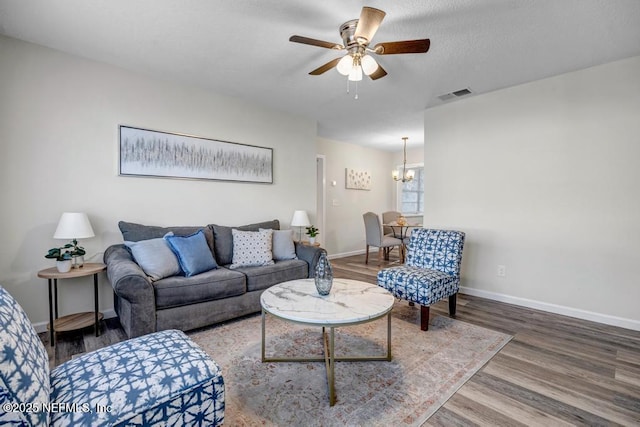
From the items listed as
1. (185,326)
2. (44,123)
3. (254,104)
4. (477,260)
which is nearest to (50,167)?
(44,123)

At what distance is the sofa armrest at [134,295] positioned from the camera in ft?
7.01

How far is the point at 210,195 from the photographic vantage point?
11.5 feet

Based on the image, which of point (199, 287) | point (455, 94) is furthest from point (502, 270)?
point (199, 287)

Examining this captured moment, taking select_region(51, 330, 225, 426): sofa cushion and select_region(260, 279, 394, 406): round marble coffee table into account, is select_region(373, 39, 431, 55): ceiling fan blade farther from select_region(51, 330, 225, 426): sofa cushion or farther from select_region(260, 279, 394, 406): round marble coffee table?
select_region(51, 330, 225, 426): sofa cushion

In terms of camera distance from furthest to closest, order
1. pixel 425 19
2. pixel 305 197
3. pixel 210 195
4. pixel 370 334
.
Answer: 1. pixel 305 197
2. pixel 210 195
3. pixel 370 334
4. pixel 425 19

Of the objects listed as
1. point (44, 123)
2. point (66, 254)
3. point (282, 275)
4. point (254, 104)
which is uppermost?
point (254, 104)

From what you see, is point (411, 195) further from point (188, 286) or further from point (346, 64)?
point (188, 286)

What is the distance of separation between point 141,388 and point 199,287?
150cm

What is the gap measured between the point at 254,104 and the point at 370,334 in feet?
10.2

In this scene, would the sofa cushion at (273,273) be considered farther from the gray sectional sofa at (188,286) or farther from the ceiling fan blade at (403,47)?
the ceiling fan blade at (403,47)

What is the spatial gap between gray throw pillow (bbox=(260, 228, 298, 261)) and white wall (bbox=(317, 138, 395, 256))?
2.28 m

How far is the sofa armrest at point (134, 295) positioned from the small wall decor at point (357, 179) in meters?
4.58

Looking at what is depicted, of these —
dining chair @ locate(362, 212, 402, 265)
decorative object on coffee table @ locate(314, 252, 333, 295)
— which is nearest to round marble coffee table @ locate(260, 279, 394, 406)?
decorative object on coffee table @ locate(314, 252, 333, 295)

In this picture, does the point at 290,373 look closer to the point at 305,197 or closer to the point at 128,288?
the point at 128,288
